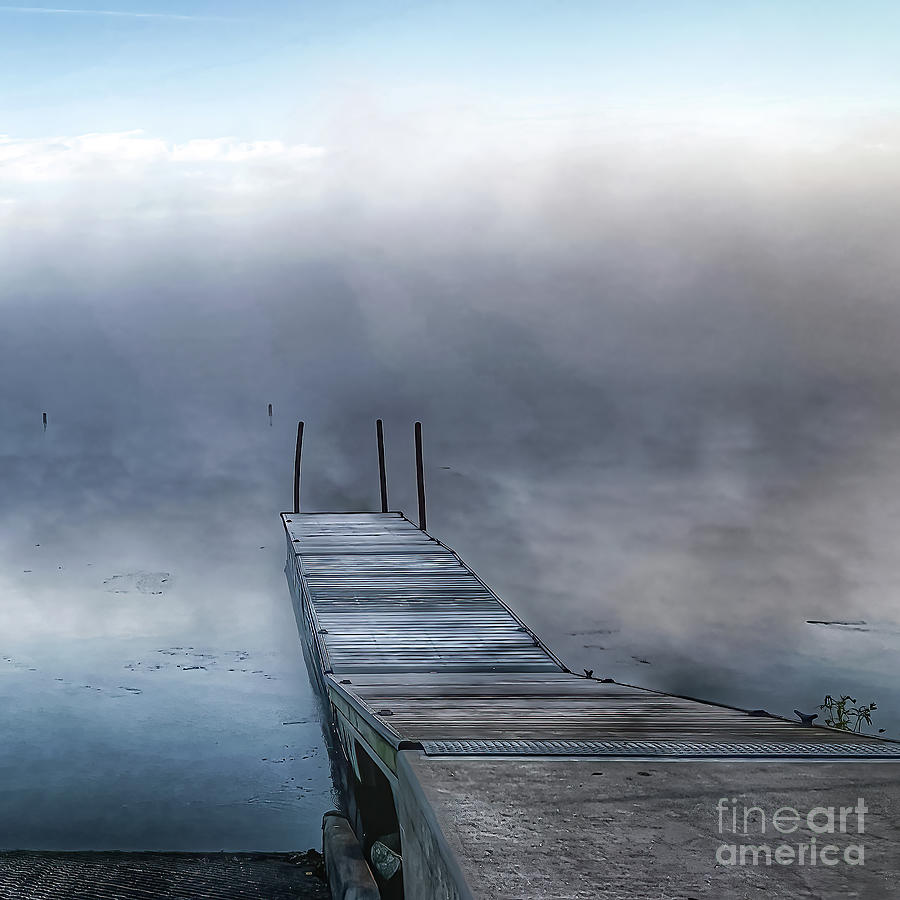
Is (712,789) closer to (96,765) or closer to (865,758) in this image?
(865,758)

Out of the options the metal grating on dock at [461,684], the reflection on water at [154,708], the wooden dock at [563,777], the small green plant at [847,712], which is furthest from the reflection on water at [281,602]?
the wooden dock at [563,777]

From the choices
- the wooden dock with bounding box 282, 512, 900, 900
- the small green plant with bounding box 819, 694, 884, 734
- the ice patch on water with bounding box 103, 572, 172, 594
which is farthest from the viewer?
the ice patch on water with bounding box 103, 572, 172, 594

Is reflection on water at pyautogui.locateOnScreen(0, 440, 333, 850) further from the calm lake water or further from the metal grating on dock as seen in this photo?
the metal grating on dock

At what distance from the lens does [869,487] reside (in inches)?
1169

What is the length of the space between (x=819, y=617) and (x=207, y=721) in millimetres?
9345

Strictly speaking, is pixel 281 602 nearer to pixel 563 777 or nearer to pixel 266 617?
pixel 266 617

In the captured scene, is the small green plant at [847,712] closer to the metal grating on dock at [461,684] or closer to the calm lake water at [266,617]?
the calm lake water at [266,617]

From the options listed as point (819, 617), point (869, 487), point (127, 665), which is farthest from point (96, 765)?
point (869, 487)

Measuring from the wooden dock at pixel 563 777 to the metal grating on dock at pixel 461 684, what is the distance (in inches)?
1.0

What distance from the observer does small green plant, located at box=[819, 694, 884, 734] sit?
31.3ft

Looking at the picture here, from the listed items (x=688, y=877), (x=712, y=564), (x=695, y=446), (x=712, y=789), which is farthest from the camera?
(x=695, y=446)

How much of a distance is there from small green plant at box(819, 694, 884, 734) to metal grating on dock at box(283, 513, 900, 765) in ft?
11.0

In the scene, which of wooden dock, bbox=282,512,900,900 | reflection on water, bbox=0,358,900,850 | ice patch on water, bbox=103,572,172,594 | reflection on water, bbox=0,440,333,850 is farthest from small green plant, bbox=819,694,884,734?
ice patch on water, bbox=103,572,172,594

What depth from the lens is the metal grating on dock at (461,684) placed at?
407 centimetres
